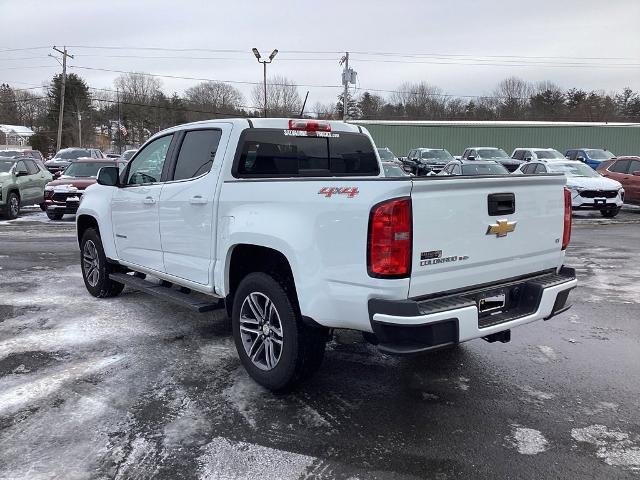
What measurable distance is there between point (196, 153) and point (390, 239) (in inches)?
96.0

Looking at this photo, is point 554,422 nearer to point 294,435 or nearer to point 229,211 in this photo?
point 294,435

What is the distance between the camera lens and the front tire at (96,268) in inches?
257

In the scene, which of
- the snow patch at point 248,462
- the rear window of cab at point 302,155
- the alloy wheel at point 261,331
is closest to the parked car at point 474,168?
the rear window of cab at point 302,155

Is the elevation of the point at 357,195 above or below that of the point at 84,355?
above

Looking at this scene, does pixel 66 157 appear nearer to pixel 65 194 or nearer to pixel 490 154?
pixel 65 194

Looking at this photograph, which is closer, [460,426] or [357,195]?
[357,195]

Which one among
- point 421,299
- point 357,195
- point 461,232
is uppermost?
point 357,195

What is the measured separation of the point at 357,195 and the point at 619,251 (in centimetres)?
908

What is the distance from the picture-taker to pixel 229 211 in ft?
13.8

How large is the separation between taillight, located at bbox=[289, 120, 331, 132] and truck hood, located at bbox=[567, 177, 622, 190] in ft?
42.4

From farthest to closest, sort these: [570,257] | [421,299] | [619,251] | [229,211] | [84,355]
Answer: [619,251]
[570,257]
[84,355]
[229,211]
[421,299]

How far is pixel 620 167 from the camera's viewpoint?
1816 cm

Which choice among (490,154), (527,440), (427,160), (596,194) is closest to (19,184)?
(527,440)

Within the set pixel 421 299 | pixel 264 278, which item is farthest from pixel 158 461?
pixel 421 299
